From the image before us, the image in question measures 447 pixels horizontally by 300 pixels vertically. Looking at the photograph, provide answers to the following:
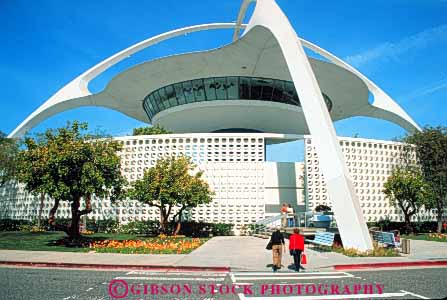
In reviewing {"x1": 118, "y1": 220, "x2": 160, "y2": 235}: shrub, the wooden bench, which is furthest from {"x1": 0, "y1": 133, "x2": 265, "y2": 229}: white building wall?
the wooden bench

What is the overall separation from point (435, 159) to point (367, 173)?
14.7 ft

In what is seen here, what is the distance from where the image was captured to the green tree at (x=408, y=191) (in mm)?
21922

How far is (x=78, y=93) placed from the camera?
36.6m

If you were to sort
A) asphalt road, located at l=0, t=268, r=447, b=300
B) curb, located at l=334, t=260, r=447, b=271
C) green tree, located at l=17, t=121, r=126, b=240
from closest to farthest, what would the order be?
asphalt road, located at l=0, t=268, r=447, b=300 < curb, located at l=334, t=260, r=447, b=271 < green tree, located at l=17, t=121, r=126, b=240

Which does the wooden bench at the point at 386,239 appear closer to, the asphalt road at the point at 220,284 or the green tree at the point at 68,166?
the asphalt road at the point at 220,284

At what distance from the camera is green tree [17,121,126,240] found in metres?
14.6

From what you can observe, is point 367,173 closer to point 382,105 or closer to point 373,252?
point 373,252

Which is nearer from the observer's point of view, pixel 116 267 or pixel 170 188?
pixel 116 267

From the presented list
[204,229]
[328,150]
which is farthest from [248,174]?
[328,150]

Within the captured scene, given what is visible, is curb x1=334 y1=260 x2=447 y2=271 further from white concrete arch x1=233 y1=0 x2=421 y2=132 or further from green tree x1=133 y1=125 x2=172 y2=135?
white concrete arch x1=233 y1=0 x2=421 y2=132

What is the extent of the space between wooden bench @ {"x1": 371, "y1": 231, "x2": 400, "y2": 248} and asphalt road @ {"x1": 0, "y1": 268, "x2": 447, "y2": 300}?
135 inches

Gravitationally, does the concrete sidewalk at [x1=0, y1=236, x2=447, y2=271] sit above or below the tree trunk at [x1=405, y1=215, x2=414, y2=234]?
below

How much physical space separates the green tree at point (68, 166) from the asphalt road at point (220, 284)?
5219 mm

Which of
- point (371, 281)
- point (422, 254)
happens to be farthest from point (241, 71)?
point (371, 281)
